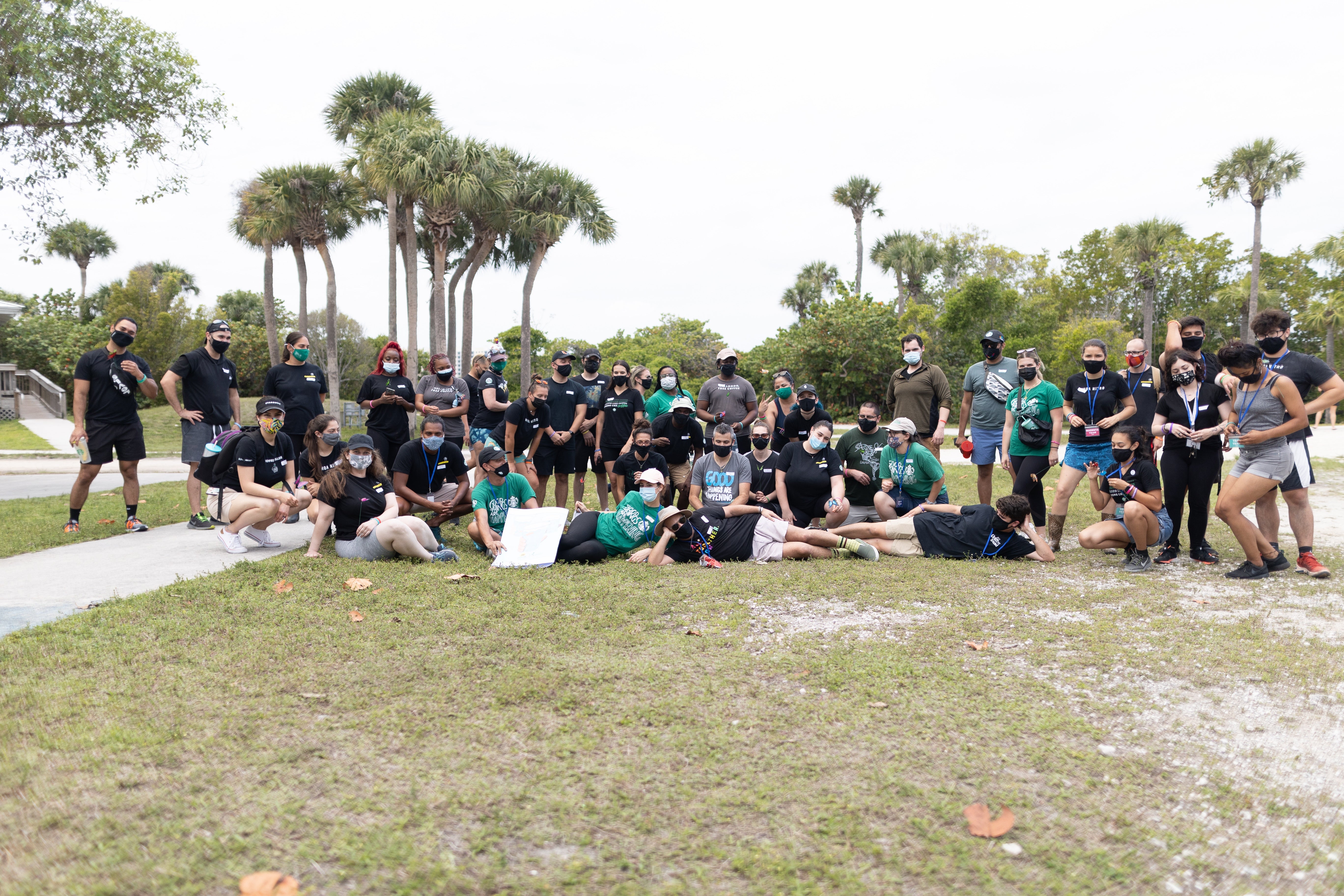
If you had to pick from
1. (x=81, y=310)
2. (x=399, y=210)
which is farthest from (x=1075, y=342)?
(x=81, y=310)

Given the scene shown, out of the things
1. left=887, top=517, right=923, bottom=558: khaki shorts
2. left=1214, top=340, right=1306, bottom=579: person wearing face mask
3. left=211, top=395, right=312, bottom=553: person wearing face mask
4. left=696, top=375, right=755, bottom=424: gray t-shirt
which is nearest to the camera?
left=1214, top=340, right=1306, bottom=579: person wearing face mask

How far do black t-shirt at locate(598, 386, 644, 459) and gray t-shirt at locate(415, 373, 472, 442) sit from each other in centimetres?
152

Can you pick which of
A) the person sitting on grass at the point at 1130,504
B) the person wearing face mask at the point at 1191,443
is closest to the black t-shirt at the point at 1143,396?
the person sitting on grass at the point at 1130,504

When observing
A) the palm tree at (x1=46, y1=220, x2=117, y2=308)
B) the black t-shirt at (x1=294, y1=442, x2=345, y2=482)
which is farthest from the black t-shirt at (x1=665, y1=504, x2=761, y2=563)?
the palm tree at (x1=46, y1=220, x2=117, y2=308)

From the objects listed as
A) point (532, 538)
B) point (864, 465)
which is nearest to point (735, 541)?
point (532, 538)

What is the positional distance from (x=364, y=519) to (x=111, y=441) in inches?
119

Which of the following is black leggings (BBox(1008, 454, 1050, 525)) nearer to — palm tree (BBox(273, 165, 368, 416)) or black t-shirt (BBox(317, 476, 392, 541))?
black t-shirt (BBox(317, 476, 392, 541))

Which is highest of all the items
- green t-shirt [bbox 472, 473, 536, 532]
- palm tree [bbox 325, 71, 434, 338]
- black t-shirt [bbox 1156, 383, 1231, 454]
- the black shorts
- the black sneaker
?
palm tree [bbox 325, 71, 434, 338]

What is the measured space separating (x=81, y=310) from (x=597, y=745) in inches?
1982

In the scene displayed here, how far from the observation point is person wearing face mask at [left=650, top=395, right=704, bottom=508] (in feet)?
28.3

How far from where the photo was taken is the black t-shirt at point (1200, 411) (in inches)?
268

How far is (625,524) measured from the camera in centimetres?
725

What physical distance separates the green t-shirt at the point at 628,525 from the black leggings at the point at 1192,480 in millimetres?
4243

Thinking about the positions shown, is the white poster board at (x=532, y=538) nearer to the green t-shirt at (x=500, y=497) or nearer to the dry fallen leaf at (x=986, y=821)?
the green t-shirt at (x=500, y=497)
